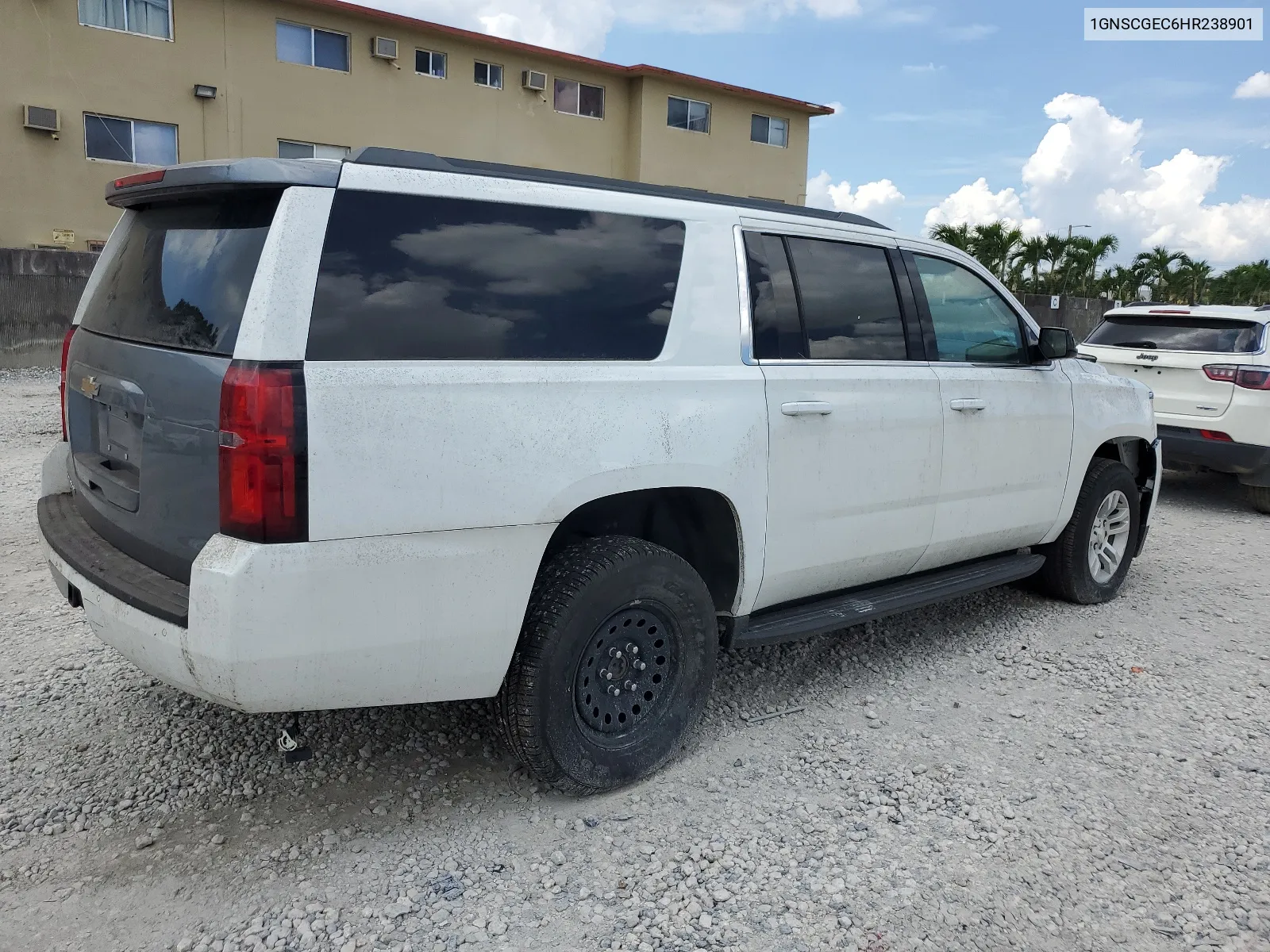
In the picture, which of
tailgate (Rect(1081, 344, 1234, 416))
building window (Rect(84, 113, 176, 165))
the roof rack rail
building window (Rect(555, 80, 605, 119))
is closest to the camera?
the roof rack rail

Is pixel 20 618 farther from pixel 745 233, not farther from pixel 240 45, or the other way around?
pixel 240 45

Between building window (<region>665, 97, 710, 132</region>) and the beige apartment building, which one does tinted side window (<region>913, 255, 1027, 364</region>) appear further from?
building window (<region>665, 97, 710, 132</region>)

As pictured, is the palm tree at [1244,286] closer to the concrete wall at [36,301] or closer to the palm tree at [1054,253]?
the palm tree at [1054,253]

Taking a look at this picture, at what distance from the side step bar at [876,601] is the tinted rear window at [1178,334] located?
15.6 feet

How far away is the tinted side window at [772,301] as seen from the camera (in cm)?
365

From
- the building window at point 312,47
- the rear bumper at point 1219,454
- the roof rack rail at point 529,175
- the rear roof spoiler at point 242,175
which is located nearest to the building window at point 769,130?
the building window at point 312,47

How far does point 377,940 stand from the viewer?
262 centimetres

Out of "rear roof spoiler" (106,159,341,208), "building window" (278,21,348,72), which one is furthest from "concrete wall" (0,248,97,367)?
"rear roof spoiler" (106,159,341,208)

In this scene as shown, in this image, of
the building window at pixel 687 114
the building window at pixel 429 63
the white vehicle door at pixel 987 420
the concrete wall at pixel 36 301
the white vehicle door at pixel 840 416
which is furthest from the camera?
the building window at pixel 687 114

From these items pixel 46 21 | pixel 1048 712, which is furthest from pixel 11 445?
pixel 46 21

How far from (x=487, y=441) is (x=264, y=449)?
0.61 meters

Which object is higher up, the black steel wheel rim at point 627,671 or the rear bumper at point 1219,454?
the rear bumper at point 1219,454

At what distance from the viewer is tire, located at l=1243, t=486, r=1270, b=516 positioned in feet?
28.3

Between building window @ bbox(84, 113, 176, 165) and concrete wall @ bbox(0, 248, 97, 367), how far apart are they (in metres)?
7.45
